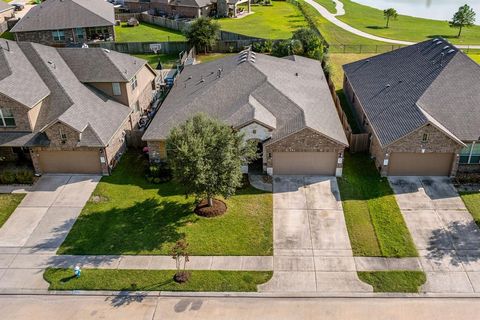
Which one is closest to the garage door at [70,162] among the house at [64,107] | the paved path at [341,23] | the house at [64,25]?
the house at [64,107]

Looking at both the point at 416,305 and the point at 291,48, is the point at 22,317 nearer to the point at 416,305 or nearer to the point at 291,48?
the point at 416,305

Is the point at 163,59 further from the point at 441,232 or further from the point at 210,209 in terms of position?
the point at 441,232

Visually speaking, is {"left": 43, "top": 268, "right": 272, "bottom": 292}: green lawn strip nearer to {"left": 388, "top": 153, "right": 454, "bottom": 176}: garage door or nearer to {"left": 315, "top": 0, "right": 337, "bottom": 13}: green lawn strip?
{"left": 388, "top": 153, "right": 454, "bottom": 176}: garage door

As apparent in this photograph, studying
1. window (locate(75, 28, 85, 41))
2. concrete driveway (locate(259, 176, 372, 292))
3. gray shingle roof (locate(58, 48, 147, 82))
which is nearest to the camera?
concrete driveway (locate(259, 176, 372, 292))

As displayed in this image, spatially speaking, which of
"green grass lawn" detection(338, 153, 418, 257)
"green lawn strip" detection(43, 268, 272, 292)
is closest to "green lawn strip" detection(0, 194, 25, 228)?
"green lawn strip" detection(43, 268, 272, 292)

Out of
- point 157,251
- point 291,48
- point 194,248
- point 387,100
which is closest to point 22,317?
point 157,251

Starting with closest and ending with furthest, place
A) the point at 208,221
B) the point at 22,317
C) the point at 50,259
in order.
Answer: the point at 22,317 → the point at 50,259 → the point at 208,221
